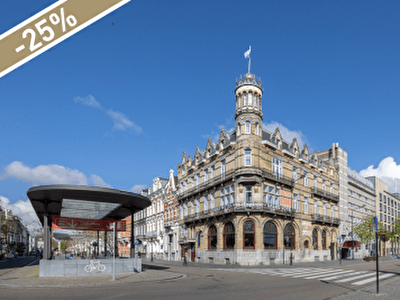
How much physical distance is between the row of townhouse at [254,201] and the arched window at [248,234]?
111 mm

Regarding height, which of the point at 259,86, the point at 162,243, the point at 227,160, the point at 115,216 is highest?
the point at 259,86

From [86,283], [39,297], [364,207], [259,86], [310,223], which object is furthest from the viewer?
[364,207]

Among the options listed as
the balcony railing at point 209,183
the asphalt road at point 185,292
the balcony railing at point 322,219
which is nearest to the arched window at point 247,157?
the balcony railing at point 209,183

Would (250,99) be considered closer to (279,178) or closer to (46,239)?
(279,178)

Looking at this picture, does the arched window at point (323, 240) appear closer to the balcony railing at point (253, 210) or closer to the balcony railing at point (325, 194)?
the balcony railing at point (253, 210)

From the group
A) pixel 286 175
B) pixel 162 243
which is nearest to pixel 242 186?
pixel 286 175

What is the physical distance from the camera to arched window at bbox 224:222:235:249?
128 ft

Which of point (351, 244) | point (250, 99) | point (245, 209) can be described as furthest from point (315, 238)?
point (250, 99)

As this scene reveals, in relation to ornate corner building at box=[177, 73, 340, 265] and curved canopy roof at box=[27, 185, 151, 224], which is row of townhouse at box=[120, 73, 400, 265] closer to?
ornate corner building at box=[177, 73, 340, 265]

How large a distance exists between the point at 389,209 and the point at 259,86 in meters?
65.9

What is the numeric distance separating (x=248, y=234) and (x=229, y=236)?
2747 mm

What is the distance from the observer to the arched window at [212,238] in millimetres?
42594

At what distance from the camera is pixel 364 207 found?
68.9 metres

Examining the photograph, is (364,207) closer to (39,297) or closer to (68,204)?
(68,204)
